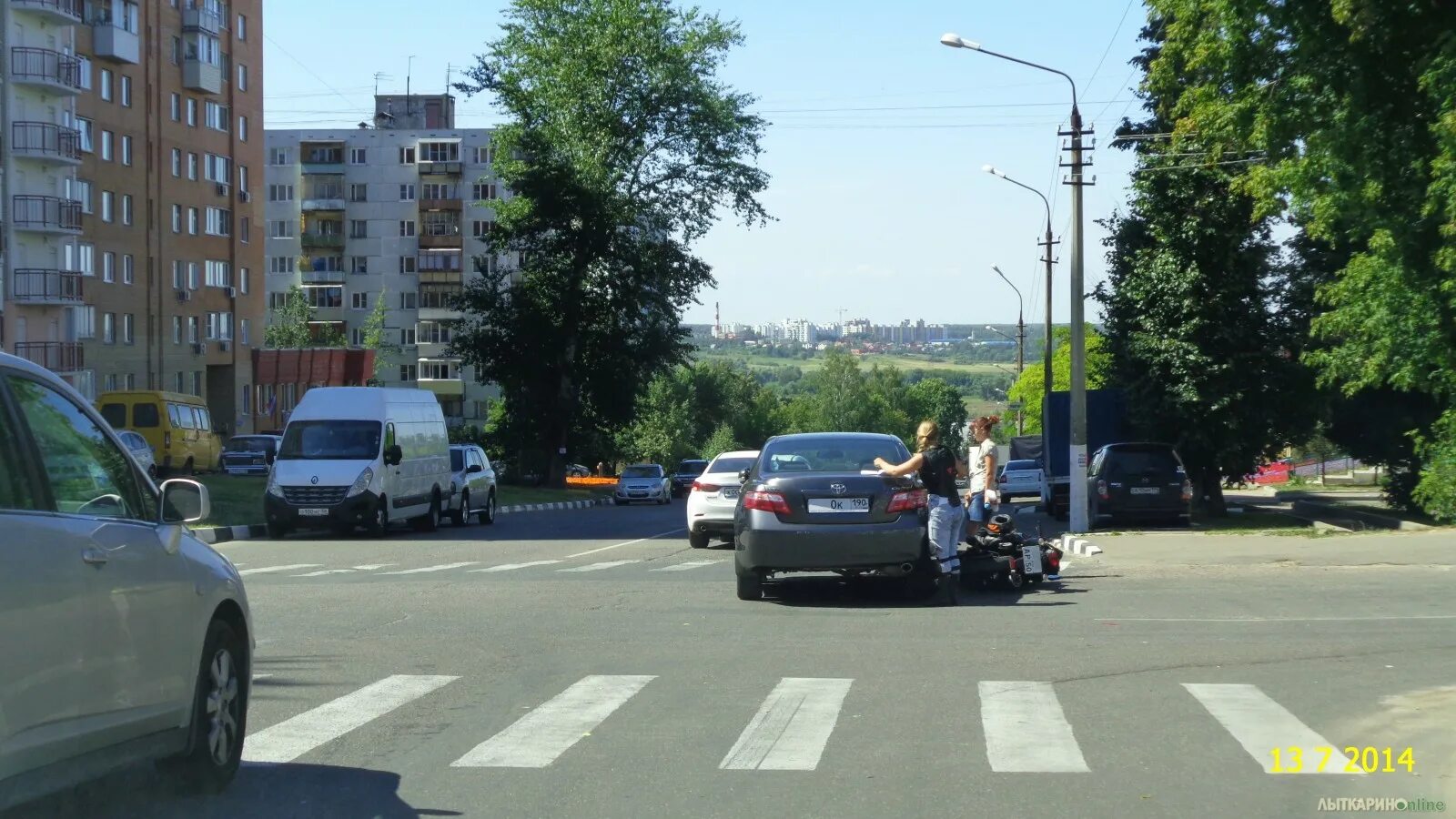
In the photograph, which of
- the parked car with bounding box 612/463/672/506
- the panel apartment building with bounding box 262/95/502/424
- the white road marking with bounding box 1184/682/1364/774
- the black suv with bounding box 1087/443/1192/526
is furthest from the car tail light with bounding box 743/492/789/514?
the panel apartment building with bounding box 262/95/502/424

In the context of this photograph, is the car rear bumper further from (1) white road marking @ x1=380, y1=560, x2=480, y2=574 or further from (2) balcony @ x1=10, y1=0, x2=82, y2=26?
(2) balcony @ x1=10, y1=0, x2=82, y2=26

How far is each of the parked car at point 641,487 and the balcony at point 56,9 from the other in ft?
88.5

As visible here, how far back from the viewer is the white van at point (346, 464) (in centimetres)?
2689

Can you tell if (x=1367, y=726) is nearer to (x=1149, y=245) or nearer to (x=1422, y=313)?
(x=1422, y=313)

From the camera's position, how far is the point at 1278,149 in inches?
1016

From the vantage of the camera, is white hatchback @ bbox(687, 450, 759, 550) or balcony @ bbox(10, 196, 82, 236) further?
balcony @ bbox(10, 196, 82, 236)

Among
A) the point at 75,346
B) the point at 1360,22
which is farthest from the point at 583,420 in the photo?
the point at 1360,22

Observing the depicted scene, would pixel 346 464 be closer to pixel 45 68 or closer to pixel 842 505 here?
pixel 842 505

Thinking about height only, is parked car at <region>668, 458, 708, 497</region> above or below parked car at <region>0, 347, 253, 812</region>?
below

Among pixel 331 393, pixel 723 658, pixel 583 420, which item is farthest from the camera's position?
pixel 583 420

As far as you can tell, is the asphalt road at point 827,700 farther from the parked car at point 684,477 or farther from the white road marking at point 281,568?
the parked car at point 684,477

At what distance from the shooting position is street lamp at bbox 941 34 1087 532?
25.8 meters

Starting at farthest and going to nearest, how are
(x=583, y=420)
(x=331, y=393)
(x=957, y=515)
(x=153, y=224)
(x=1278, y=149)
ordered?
(x=153, y=224)
(x=583, y=420)
(x=331, y=393)
(x=1278, y=149)
(x=957, y=515)

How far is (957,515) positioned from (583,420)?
142 ft
